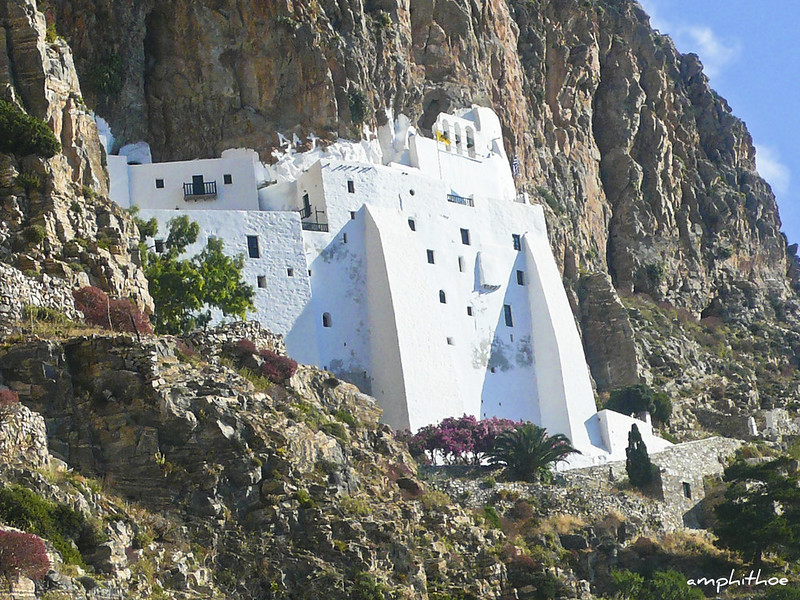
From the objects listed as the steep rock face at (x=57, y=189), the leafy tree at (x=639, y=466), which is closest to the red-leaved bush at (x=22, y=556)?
the steep rock face at (x=57, y=189)

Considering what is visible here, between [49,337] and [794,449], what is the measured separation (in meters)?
38.4

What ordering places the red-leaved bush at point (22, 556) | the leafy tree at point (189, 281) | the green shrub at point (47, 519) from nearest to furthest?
the red-leaved bush at point (22, 556) → the green shrub at point (47, 519) → the leafy tree at point (189, 281)

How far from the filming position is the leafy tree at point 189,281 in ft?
179

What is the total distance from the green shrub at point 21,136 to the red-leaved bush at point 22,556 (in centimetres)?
2045

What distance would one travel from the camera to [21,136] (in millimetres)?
49562

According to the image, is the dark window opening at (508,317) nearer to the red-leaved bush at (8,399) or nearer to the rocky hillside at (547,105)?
the rocky hillside at (547,105)

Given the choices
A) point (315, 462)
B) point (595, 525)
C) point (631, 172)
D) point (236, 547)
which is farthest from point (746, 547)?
point (631, 172)

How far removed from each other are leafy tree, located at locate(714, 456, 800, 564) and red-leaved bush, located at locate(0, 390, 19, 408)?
2539 cm

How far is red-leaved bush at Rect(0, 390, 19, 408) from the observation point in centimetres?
3653

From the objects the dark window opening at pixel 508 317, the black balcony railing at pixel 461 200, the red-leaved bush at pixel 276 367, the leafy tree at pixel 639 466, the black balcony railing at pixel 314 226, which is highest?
the black balcony railing at pixel 461 200

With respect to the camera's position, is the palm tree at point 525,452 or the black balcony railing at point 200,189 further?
the black balcony railing at point 200,189

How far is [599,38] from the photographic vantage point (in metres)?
90.1

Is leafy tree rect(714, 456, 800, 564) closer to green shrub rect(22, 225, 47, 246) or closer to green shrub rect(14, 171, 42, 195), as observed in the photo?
green shrub rect(22, 225, 47, 246)

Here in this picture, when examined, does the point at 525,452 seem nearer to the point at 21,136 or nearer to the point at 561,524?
the point at 561,524
